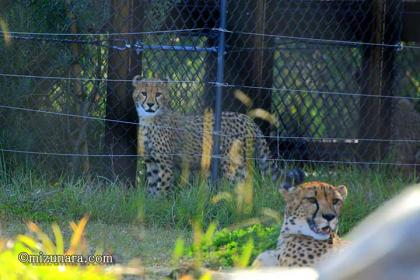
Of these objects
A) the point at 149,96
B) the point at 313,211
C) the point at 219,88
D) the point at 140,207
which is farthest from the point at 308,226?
the point at 149,96

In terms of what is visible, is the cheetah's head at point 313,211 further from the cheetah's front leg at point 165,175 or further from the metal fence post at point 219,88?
the cheetah's front leg at point 165,175

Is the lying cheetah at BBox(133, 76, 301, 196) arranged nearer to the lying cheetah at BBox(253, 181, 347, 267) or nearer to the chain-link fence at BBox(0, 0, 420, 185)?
the chain-link fence at BBox(0, 0, 420, 185)

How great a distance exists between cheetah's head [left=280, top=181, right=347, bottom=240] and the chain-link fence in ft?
6.77

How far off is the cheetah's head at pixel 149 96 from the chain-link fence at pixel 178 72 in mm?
97

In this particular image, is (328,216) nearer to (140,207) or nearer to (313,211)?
(313,211)

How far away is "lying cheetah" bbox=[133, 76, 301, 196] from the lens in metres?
7.98

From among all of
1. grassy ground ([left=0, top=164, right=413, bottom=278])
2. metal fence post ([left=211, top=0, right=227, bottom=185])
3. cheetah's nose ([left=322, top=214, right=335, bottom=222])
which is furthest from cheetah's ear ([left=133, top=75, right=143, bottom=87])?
cheetah's nose ([left=322, top=214, right=335, bottom=222])

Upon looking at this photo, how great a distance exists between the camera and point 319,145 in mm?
8773

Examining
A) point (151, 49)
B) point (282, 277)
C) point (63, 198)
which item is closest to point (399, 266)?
point (282, 277)

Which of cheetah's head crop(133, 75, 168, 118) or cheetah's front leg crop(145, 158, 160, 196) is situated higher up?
cheetah's head crop(133, 75, 168, 118)

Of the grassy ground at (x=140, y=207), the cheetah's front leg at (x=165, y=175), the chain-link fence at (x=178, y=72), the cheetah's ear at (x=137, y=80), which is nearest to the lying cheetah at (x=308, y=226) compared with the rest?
the grassy ground at (x=140, y=207)

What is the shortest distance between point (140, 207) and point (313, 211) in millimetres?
1796

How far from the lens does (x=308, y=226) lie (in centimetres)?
538

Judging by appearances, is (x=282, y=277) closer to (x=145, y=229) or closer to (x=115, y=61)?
(x=145, y=229)
